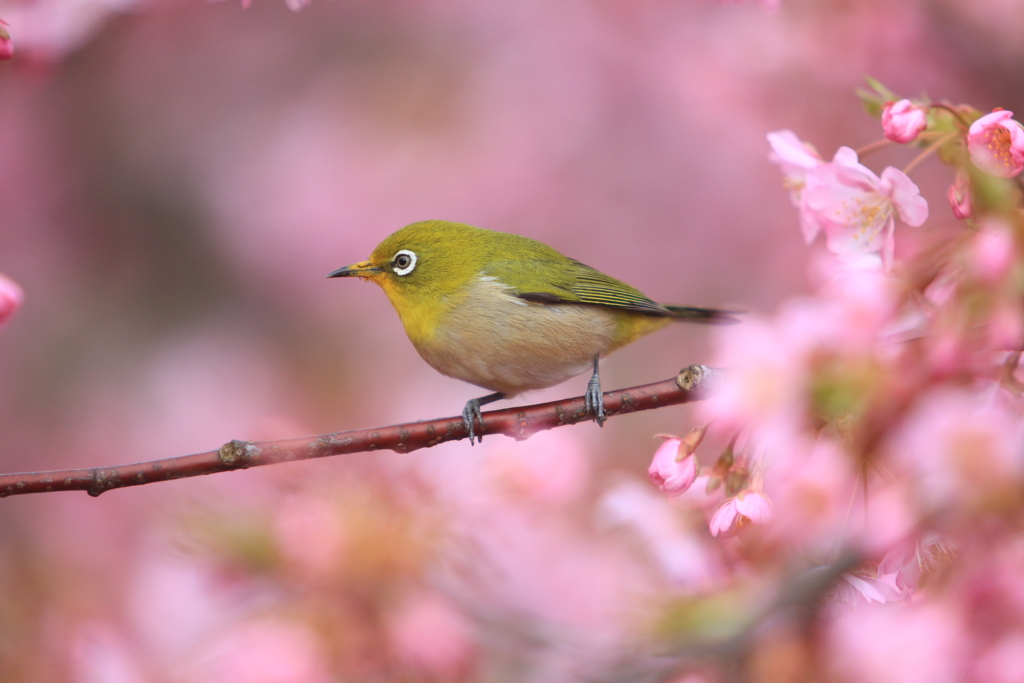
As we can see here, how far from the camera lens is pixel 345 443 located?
7.84ft

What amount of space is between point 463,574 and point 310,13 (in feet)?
16.4

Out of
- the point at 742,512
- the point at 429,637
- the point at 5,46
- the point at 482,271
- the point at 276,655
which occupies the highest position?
the point at 5,46

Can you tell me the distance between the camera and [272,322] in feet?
22.6

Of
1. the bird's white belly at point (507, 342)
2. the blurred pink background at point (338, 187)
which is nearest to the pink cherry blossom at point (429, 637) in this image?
the bird's white belly at point (507, 342)

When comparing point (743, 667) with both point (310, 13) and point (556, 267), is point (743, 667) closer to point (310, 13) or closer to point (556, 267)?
point (556, 267)

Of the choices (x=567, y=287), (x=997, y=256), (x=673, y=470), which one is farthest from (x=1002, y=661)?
(x=567, y=287)

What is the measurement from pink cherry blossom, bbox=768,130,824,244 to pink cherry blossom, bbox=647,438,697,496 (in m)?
0.77

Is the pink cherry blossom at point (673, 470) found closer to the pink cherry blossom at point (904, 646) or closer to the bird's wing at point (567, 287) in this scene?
the pink cherry blossom at point (904, 646)

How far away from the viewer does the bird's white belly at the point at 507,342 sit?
11.1 ft

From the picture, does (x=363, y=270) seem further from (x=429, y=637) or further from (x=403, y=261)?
(x=429, y=637)

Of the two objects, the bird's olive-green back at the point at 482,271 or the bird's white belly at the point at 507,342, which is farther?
the bird's olive-green back at the point at 482,271

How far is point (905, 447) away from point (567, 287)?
248cm

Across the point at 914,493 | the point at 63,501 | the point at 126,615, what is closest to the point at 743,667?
the point at 914,493

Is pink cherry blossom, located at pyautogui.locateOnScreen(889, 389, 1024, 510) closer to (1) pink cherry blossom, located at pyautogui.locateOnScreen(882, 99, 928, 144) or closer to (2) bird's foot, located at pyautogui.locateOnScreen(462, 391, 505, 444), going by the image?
(1) pink cherry blossom, located at pyautogui.locateOnScreen(882, 99, 928, 144)
